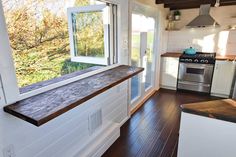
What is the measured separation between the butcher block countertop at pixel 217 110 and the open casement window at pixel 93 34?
149cm

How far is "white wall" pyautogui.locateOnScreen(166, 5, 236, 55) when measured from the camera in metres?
3.97

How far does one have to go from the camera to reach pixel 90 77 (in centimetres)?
192

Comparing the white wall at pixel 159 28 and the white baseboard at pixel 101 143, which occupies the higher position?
the white wall at pixel 159 28

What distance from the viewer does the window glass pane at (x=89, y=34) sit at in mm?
2262

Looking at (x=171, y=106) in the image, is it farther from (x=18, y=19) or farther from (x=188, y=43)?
(x=18, y=19)

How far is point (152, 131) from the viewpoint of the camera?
2557 millimetres

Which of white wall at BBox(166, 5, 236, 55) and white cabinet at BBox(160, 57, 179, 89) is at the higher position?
white wall at BBox(166, 5, 236, 55)

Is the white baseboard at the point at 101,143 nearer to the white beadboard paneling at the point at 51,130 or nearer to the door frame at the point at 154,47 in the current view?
the white beadboard paneling at the point at 51,130

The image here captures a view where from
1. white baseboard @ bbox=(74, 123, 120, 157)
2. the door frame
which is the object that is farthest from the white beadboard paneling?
the door frame

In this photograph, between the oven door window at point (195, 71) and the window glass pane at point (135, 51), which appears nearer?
the window glass pane at point (135, 51)

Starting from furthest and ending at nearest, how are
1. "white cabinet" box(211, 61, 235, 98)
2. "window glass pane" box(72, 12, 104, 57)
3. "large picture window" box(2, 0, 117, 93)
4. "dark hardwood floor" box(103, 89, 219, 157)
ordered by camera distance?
1. "white cabinet" box(211, 61, 235, 98)
2. "window glass pane" box(72, 12, 104, 57)
3. "dark hardwood floor" box(103, 89, 219, 157)
4. "large picture window" box(2, 0, 117, 93)

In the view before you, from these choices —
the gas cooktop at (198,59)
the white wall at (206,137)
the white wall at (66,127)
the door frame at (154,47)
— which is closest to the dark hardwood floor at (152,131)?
the door frame at (154,47)

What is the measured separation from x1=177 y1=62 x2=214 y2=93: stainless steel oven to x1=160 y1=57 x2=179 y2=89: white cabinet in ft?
0.41

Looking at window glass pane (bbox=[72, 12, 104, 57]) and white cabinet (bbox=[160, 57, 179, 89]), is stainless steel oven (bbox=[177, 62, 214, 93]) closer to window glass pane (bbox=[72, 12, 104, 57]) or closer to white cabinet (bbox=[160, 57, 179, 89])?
white cabinet (bbox=[160, 57, 179, 89])
